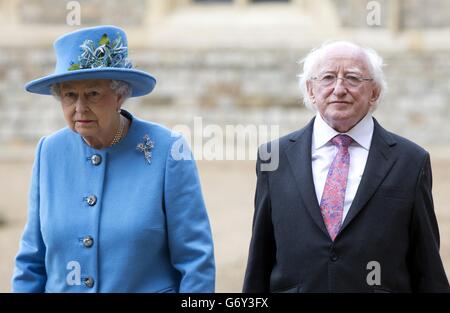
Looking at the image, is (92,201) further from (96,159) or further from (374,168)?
(374,168)

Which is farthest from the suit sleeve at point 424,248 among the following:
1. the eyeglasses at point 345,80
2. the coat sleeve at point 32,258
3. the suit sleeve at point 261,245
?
the coat sleeve at point 32,258

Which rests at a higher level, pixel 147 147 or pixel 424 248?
pixel 147 147

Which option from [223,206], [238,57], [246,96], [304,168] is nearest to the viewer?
[304,168]

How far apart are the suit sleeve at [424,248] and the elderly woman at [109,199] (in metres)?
0.66

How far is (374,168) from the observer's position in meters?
3.10

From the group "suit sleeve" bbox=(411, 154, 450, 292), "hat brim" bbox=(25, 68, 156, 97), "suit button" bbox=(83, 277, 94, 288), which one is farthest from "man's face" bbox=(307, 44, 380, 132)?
"suit button" bbox=(83, 277, 94, 288)

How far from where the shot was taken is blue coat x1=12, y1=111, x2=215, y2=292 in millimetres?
3037

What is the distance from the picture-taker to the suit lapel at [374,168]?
10.00 ft

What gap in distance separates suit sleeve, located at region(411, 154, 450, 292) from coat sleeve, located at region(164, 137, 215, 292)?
2.17 ft

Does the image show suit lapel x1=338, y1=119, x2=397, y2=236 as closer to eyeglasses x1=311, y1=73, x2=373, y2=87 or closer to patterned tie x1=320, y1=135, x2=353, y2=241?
patterned tie x1=320, y1=135, x2=353, y2=241

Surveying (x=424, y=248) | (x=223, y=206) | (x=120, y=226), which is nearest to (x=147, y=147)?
(x=120, y=226)

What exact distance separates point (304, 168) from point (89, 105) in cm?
73

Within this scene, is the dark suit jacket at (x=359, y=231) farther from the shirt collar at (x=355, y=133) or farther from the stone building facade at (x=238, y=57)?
the stone building facade at (x=238, y=57)
